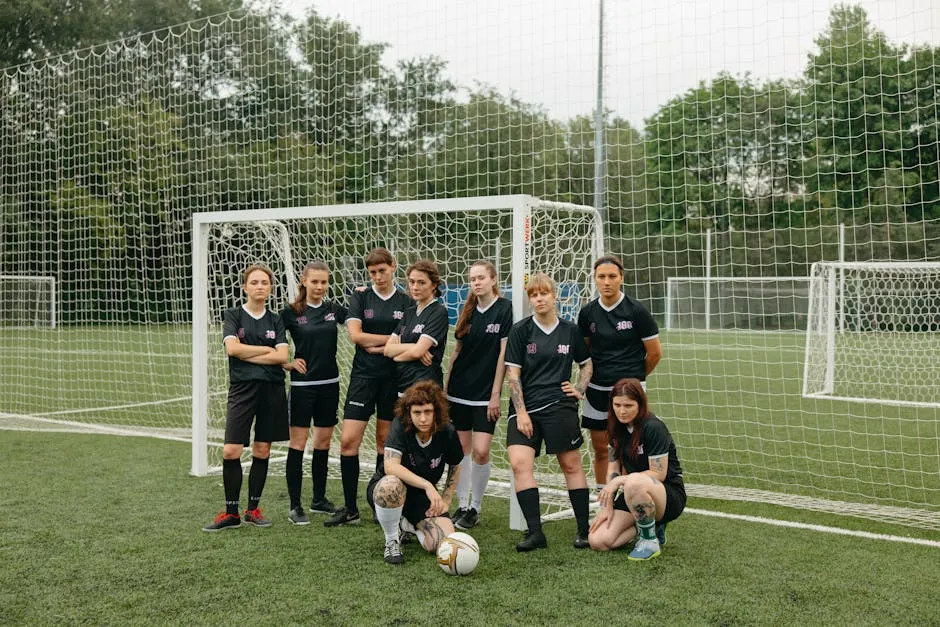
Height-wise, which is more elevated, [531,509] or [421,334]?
[421,334]

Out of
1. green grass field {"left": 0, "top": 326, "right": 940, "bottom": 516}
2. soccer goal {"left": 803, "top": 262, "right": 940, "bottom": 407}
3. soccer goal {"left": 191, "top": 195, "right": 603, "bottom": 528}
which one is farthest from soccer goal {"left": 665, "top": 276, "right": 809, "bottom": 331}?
soccer goal {"left": 191, "top": 195, "right": 603, "bottom": 528}

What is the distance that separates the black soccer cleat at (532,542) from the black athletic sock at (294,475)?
1.46m

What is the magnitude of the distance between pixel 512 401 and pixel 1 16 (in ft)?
103

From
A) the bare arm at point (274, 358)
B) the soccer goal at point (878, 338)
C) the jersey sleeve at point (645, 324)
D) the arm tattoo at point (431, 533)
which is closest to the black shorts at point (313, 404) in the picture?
the bare arm at point (274, 358)

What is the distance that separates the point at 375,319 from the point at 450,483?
43.8 inches

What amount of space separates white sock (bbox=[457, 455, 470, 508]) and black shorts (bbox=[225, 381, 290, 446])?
1.08 meters

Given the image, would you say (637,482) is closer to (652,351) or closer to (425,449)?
(652,351)

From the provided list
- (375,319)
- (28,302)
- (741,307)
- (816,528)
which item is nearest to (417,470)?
(375,319)

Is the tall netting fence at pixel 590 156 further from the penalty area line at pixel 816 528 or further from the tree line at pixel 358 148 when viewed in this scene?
the penalty area line at pixel 816 528

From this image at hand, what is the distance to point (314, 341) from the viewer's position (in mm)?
5324

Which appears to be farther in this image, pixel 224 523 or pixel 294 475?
pixel 294 475

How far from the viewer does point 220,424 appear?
8242mm

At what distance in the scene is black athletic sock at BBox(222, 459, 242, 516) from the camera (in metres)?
5.05

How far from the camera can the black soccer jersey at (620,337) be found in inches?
192
